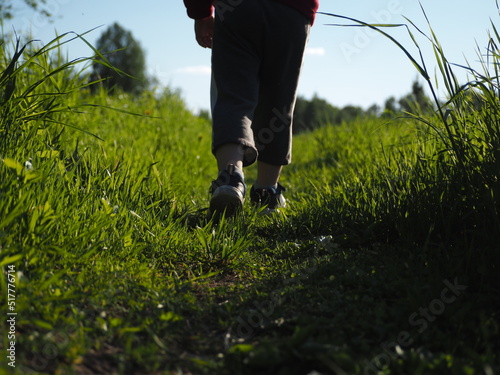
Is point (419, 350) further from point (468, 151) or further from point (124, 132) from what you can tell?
point (124, 132)

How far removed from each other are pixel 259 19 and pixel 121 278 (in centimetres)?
152

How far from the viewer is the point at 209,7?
2.71 metres

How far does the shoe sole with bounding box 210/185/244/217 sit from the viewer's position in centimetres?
224

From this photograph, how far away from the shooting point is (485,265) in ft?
5.13

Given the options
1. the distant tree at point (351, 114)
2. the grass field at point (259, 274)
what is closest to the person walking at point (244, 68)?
the grass field at point (259, 274)

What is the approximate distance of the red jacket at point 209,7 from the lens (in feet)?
8.18

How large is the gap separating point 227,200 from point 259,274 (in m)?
0.52

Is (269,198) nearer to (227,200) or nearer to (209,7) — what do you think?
(227,200)

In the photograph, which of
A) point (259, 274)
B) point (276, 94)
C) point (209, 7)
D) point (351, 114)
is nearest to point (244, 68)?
point (276, 94)

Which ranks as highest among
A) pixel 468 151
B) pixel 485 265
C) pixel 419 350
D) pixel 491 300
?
pixel 468 151

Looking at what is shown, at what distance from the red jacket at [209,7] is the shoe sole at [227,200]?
1.02 m

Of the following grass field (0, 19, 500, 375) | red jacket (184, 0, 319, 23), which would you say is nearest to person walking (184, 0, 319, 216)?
red jacket (184, 0, 319, 23)

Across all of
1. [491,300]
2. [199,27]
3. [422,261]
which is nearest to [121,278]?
[422,261]

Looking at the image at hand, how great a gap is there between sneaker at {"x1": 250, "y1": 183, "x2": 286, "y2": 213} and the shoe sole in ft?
1.65
